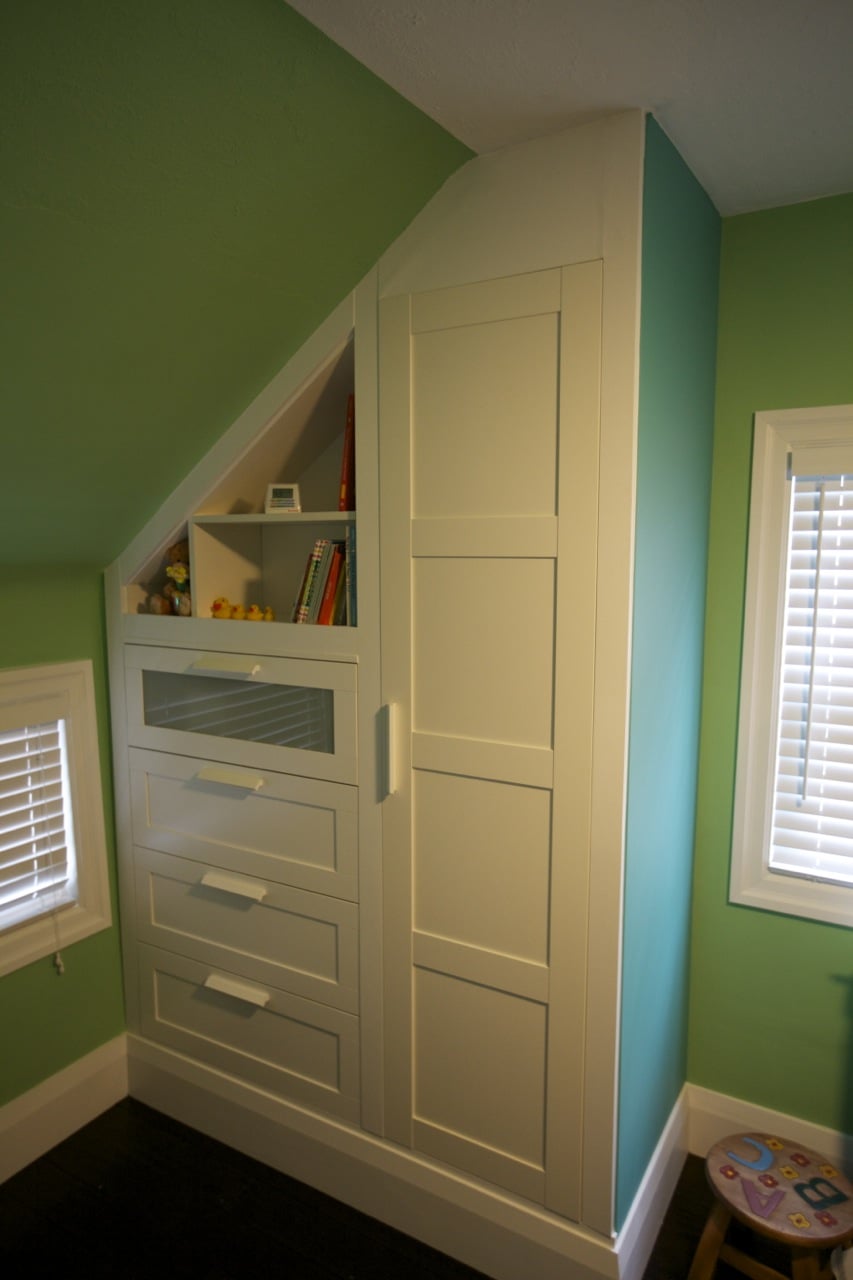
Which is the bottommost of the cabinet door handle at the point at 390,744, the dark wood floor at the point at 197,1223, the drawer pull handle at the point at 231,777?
the dark wood floor at the point at 197,1223

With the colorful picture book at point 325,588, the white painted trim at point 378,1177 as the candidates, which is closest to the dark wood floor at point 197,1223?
the white painted trim at point 378,1177

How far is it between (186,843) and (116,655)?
0.58 metres

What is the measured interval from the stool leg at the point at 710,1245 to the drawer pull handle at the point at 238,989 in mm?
1155

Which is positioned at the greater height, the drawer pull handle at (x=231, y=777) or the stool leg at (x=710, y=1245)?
the drawer pull handle at (x=231, y=777)

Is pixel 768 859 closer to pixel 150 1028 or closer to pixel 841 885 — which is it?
pixel 841 885

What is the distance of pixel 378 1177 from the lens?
2.00 m

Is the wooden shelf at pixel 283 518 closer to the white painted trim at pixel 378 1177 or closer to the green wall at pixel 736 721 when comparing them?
the green wall at pixel 736 721

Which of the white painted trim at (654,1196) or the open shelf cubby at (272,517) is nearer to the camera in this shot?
the white painted trim at (654,1196)

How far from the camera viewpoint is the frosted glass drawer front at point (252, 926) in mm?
2027

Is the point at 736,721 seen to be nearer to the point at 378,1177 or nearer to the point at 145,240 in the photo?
the point at 378,1177

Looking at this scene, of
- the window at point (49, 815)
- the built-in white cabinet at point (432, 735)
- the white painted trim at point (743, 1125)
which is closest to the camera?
the built-in white cabinet at point (432, 735)

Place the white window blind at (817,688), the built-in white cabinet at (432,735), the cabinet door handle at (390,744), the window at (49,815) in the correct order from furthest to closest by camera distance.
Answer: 1. the window at (49,815)
2. the white window blind at (817,688)
3. the cabinet door handle at (390,744)
4. the built-in white cabinet at (432,735)

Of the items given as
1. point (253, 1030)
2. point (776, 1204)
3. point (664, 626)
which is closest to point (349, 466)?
point (664, 626)

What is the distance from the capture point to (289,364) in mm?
1932
